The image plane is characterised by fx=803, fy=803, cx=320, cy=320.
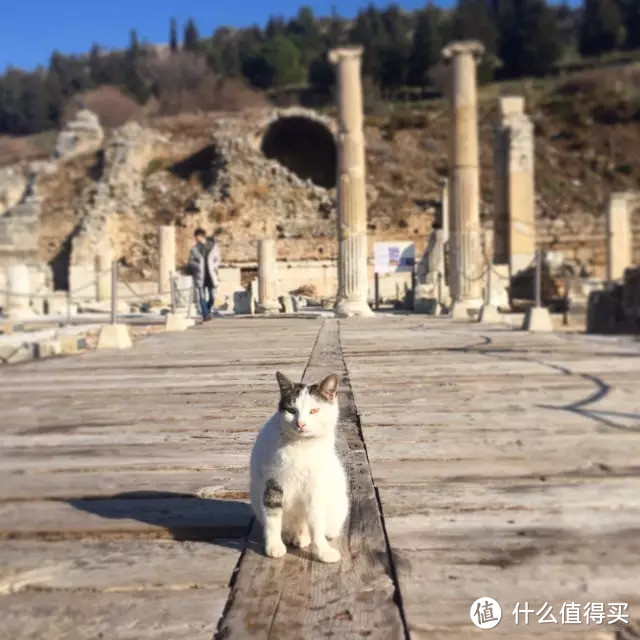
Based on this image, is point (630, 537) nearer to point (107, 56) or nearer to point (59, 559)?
point (59, 559)

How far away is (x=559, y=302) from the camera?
19.8 metres

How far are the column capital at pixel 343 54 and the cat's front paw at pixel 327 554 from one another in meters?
15.8

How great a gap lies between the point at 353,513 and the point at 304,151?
159ft

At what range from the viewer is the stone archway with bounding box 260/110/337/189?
48062mm

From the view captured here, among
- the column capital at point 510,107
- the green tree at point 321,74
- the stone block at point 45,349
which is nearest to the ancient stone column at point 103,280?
the stone block at point 45,349

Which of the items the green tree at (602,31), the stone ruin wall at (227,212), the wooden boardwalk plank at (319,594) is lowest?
the wooden boardwalk plank at (319,594)

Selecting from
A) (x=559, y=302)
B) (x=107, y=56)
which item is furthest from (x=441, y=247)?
(x=107, y=56)

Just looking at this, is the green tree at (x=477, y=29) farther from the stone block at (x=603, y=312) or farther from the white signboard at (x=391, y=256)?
the stone block at (x=603, y=312)

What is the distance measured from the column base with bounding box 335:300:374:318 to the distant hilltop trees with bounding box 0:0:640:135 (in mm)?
57890

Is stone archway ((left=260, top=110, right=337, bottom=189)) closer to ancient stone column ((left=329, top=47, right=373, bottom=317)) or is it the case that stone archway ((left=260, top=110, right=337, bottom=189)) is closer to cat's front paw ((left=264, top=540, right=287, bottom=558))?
ancient stone column ((left=329, top=47, right=373, bottom=317))

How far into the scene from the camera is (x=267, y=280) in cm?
2056

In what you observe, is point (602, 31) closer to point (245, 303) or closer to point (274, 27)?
point (274, 27)

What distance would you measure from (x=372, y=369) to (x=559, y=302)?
47.1 ft

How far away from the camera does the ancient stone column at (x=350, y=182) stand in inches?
651
